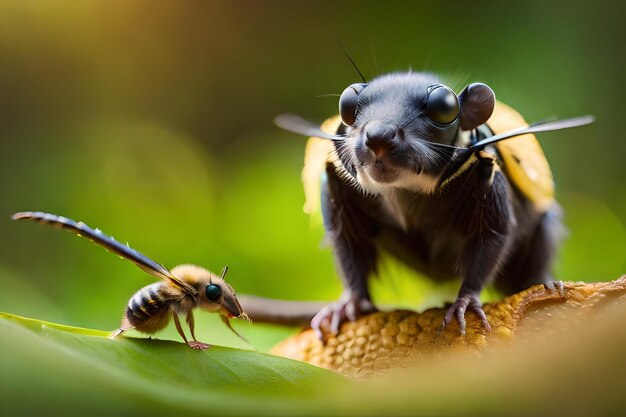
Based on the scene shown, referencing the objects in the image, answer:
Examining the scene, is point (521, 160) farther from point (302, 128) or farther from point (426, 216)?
point (302, 128)

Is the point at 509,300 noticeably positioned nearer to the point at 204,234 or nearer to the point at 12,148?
the point at 204,234

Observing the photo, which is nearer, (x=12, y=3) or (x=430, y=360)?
(x=430, y=360)

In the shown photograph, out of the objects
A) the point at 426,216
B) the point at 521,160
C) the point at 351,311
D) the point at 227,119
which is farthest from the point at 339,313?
the point at 227,119

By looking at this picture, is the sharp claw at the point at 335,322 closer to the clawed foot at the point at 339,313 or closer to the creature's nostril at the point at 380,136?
the clawed foot at the point at 339,313

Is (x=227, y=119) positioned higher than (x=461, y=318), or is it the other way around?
(x=227, y=119)

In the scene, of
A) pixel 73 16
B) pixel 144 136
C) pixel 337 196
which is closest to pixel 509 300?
pixel 337 196

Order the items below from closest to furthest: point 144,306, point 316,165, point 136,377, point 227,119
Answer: point 136,377 → point 144,306 → point 316,165 → point 227,119

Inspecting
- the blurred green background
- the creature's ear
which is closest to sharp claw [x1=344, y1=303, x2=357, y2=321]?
the blurred green background
